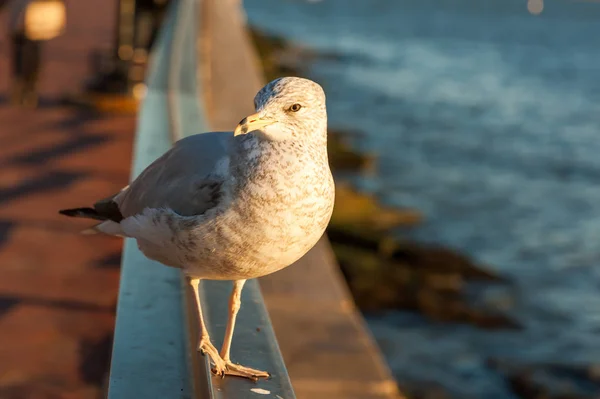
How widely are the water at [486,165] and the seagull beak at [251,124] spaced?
21.8 ft

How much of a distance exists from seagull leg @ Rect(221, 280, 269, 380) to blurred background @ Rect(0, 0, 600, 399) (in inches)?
73.6

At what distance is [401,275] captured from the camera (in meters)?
10.4

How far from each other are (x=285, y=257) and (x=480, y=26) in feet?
217

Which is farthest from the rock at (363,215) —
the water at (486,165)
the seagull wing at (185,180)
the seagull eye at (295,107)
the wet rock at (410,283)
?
the seagull eye at (295,107)

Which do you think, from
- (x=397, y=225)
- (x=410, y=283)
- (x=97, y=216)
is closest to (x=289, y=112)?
(x=97, y=216)

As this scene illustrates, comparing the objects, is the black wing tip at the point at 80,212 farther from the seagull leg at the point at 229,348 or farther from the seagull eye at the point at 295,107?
the seagull eye at the point at 295,107

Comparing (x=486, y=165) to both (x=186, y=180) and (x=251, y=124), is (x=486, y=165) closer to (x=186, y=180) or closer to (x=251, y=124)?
(x=186, y=180)

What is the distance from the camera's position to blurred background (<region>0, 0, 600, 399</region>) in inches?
200

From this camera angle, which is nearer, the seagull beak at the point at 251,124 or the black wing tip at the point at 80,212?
the seagull beak at the point at 251,124

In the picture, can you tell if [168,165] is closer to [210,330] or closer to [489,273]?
[210,330]

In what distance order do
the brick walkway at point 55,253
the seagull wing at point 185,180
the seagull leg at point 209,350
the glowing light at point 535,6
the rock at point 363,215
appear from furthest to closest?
the glowing light at point 535,6
the rock at point 363,215
the brick walkway at point 55,253
the seagull wing at point 185,180
the seagull leg at point 209,350

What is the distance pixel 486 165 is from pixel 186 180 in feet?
62.4

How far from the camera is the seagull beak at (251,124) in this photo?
2094 mm

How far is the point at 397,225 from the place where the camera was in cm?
1352
